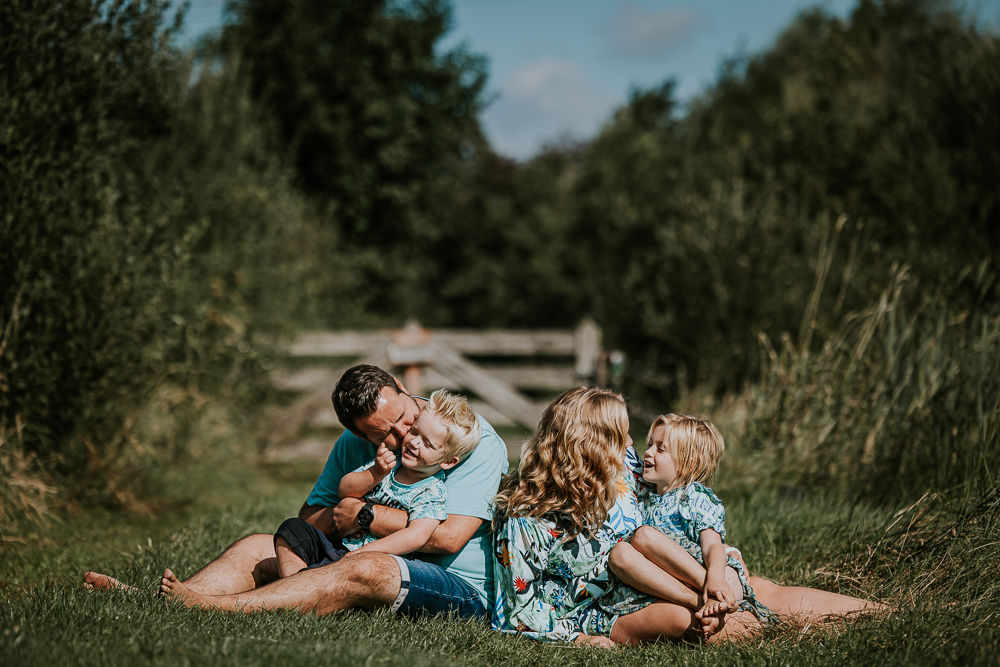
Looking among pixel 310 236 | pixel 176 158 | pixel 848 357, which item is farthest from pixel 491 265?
pixel 848 357

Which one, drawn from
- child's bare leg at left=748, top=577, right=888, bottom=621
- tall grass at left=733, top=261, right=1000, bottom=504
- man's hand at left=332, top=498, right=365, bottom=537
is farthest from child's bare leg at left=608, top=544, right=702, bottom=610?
tall grass at left=733, top=261, right=1000, bottom=504

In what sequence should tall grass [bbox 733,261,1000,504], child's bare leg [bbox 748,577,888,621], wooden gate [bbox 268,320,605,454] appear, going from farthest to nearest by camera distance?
wooden gate [bbox 268,320,605,454], tall grass [bbox 733,261,1000,504], child's bare leg [bbox 748,577,888,621]

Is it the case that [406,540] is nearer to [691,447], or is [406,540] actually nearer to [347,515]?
[347,515]

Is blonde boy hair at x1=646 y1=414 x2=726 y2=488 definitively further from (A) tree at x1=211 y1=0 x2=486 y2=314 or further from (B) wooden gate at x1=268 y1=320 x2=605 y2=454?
(A) tree at x1=211 y1=0 x2=486 y2=314

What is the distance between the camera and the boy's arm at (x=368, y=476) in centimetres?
313

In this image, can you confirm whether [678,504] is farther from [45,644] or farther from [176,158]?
[176,158]

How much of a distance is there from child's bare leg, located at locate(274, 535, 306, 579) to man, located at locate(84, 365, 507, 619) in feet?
0.53

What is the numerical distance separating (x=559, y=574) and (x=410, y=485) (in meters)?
0.70

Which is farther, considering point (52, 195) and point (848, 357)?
point (848, 357)

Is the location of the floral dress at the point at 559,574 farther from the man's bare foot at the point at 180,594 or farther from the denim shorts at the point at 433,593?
the man's bare foot at the point at 180,594

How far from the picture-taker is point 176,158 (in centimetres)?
807

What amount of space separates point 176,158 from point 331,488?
5729 mm

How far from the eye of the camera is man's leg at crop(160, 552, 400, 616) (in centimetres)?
297

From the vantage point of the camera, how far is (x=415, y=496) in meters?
3.14
